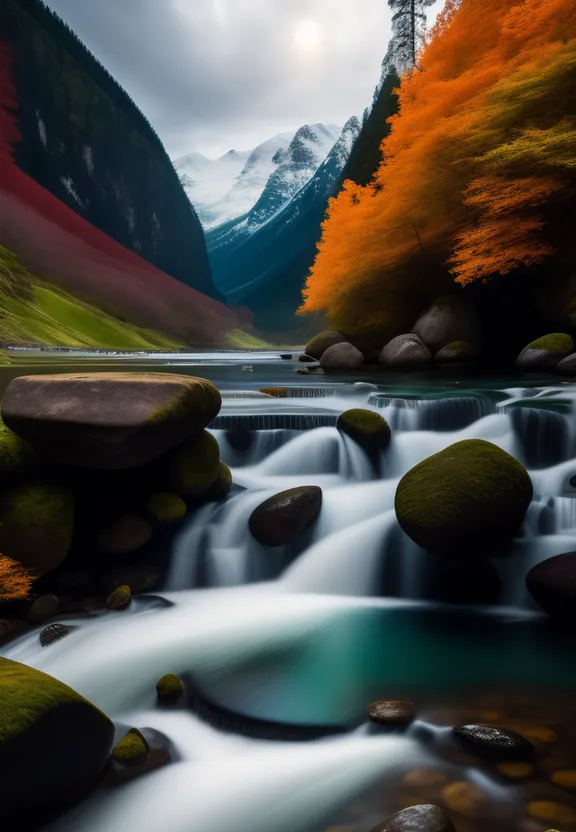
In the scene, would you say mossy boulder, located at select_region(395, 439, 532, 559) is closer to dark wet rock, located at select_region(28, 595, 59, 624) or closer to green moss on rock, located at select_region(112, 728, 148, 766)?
green moss on rock, located at select_region(112, 728, 148, 766)

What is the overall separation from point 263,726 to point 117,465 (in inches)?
107

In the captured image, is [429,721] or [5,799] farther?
[429,721]

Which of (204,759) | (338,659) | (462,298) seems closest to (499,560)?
(338,659)

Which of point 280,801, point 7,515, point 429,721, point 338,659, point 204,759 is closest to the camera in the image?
point 280,801

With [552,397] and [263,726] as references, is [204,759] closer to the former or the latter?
[263,726]

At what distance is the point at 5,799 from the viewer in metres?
2.42

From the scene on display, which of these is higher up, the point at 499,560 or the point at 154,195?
the point at 154,195

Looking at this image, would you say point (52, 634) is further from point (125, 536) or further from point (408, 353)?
point (408, 353)

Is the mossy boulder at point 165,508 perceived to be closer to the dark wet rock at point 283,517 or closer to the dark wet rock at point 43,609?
the dark wet rock at point 283,517

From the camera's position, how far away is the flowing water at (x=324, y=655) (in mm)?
2752

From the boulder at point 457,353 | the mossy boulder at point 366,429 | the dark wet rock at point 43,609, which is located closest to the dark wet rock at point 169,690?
the dark wet rock at point 43,609

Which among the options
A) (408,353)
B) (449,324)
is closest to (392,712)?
(408,353)

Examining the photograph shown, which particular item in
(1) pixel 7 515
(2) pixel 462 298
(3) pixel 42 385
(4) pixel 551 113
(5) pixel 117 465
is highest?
(4) pixel 551 113

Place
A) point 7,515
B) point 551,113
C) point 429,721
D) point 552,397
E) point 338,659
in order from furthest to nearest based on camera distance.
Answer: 1. point 551,113
2. point 552,397
3. point 7,515
4. point 338,659
5. point 429,721
